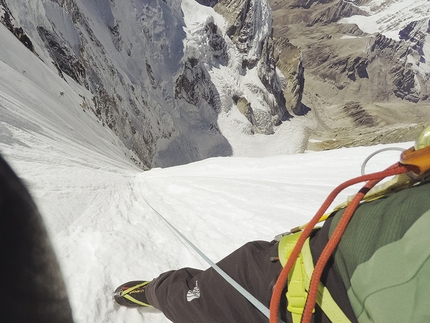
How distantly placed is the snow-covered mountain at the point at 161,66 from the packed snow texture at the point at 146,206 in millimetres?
5696

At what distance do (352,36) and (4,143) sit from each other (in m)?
121

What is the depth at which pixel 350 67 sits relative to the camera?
89.6 meters

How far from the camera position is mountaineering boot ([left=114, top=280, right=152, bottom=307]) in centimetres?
176

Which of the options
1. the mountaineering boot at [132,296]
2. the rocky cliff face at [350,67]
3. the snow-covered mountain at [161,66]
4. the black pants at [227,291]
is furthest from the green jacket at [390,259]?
the rocky cliff face at [350,67]

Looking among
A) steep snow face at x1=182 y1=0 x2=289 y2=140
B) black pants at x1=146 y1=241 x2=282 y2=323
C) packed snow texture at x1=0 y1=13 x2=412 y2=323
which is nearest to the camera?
black pants at x1=146 y1=241 x2=282 y2=323

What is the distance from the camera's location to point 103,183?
166 inches

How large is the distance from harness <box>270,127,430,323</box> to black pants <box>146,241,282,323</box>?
0.13 m

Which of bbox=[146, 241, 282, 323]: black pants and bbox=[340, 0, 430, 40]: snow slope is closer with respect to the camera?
bbox=[146, 241, 282, 323]: black pants

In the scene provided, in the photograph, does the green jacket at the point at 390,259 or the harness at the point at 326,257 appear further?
the harness at the point at 326,257

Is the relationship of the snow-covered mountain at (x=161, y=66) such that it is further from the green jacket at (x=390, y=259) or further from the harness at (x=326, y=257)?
the green jacket at (x=390, y=259)

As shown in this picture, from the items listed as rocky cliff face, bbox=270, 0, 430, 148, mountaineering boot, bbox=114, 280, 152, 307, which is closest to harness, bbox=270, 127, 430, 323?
mountaineering boot, bbox=114, 280, 152, 307

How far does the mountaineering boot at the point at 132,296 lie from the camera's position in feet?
5.78

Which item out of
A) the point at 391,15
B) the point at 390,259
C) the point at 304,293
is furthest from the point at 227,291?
the point at 391,15

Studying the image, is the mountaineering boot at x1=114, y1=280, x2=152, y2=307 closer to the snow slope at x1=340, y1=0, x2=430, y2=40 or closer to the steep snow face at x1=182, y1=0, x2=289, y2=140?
the steep snow face at x1=182, y1=0, x2=289, y2=140
